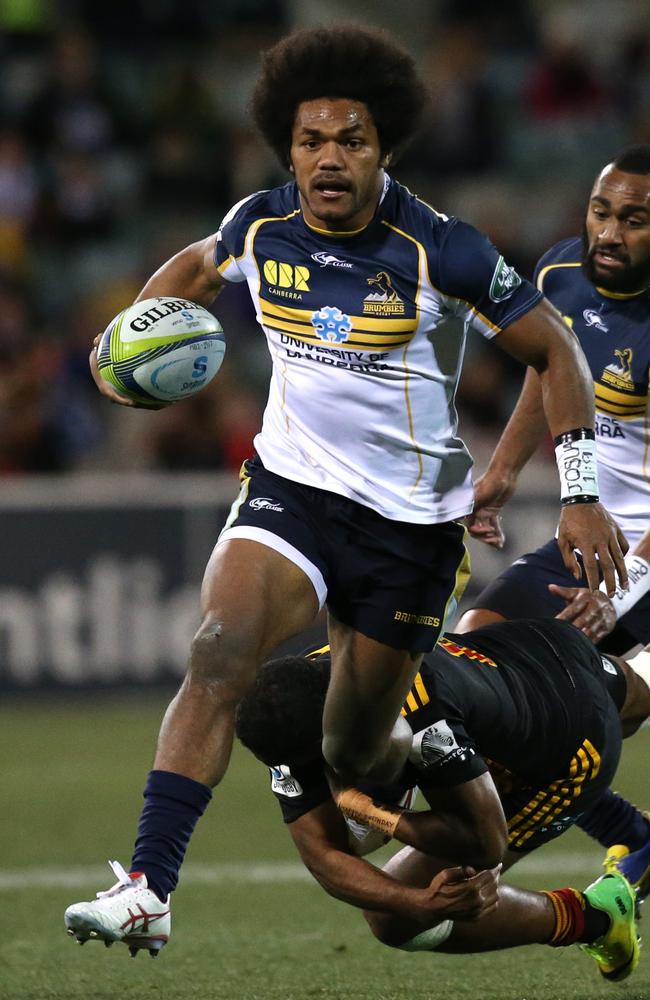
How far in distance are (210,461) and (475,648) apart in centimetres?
696

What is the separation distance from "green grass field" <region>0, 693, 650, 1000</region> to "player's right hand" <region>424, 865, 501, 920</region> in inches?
17.1

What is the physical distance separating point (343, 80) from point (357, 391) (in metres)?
0.84

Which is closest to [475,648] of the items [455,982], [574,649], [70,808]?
[574,649]

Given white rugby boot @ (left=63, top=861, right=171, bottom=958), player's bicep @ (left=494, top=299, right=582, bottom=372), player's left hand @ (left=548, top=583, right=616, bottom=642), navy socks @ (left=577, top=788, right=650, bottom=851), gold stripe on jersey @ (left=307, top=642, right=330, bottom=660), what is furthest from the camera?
navy socks @ (left=577, top=788, right=650, bottom=851)

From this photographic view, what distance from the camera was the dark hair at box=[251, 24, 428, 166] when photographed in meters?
4.74

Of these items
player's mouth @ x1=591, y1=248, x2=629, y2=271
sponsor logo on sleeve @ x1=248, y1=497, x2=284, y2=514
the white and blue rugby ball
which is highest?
player's mouth @ x1=591, y1=248, x2=629, y2=271

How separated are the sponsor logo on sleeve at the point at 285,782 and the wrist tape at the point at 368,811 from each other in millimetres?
230

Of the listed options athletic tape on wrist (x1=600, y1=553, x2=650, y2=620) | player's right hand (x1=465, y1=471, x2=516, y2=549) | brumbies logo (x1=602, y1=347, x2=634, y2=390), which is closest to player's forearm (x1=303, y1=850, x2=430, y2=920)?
player's right hand (x1=465, y1=471, x2=516, y2=549)

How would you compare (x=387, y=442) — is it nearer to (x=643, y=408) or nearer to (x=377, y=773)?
(x=377, y=773)

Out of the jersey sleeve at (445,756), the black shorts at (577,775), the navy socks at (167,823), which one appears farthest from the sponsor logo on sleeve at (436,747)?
the navy socks at (167,823)

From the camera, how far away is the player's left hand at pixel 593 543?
14.3 feet

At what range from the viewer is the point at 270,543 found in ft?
15.2

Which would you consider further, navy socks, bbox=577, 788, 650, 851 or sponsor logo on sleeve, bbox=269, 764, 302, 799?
navy socks, bbox=577, 788, 650, 851

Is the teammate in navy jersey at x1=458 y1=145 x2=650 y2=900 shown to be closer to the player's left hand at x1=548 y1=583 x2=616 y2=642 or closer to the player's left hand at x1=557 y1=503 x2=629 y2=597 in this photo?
the player's left hand at x1=548 y1=583 x2=616 y2=642
